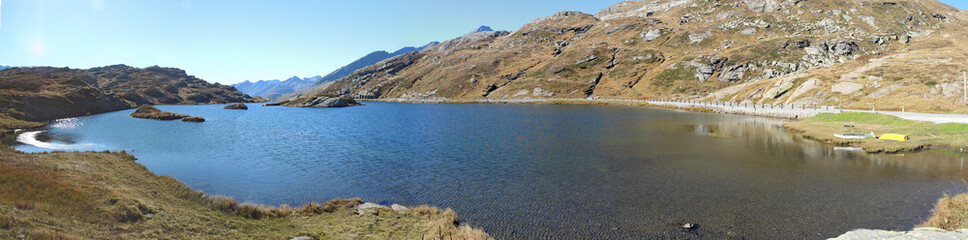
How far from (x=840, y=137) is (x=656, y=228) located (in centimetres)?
3727

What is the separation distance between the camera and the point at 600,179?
2520 centimetres

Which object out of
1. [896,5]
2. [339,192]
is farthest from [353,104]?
[896,5]

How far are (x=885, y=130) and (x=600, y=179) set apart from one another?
127 feet

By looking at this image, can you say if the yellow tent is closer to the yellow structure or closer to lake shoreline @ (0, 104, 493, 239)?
the yellow structure

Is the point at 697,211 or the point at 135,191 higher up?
the point at 135,191

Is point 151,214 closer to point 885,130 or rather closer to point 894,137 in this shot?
point 894,137

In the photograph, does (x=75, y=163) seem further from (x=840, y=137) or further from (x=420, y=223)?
(x=840, y=137)

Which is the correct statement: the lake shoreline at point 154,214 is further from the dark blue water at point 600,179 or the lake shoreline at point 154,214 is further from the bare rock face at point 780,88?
the bare rock face at point 780,88

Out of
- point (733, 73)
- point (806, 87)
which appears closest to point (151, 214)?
point (806, 87)

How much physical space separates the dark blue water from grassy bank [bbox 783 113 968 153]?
244 centimetres

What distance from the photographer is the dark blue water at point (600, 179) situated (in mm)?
17234

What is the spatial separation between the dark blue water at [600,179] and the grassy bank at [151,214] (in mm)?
3321

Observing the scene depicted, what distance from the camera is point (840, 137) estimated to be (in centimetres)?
3919

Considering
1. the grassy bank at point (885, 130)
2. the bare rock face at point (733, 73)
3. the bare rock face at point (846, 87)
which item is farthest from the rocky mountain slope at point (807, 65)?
the grassy bank at point (885, 130)
